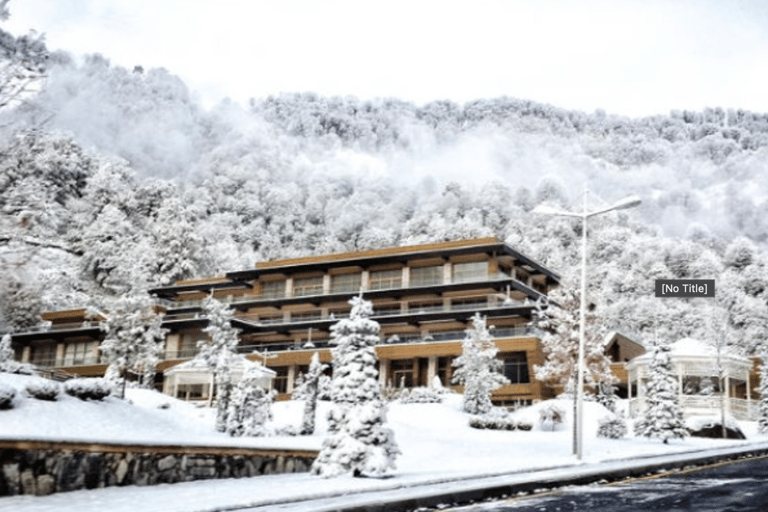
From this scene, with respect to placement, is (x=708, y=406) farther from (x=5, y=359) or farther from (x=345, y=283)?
(x=345, y=283)

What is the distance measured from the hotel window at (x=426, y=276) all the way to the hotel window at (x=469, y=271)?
1.48m

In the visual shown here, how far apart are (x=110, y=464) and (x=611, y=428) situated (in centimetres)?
2965

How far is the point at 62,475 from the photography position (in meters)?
13.7

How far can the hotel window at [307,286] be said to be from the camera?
81.2 metres

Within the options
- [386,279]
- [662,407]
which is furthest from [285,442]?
[386,279]

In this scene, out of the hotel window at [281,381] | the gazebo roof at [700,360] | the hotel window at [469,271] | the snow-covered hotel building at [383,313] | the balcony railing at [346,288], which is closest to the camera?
the gazebo roof at [700,360]

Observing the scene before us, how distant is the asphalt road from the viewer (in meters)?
11.5

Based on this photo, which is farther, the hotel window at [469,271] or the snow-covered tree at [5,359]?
the hotel window at [469,271]

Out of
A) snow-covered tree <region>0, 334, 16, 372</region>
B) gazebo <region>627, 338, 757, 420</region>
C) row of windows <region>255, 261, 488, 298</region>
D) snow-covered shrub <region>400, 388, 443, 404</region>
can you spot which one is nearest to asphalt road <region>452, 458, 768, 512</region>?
snow-covered tree <region>0, 334, 16, 372</region>

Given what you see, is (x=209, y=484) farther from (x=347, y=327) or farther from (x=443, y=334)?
(x=443, y=334)

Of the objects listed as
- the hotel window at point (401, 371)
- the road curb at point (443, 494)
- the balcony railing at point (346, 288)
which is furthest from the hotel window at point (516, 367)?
the road curb at point (443, 494)

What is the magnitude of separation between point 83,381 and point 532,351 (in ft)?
131

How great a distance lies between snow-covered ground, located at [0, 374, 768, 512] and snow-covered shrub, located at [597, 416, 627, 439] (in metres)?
0.54

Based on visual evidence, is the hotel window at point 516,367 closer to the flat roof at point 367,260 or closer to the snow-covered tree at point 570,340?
the flat roof at point 367,260
